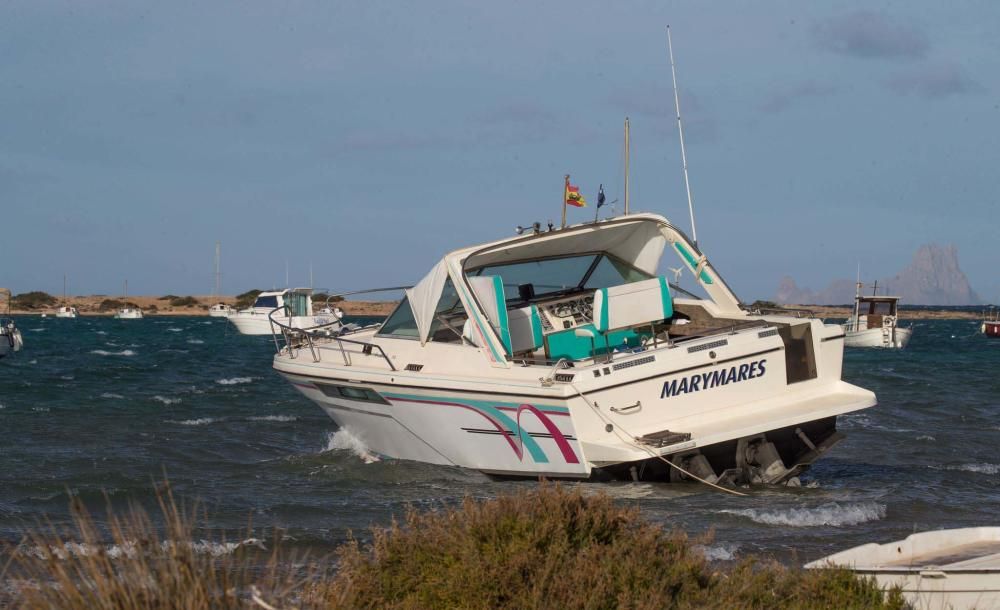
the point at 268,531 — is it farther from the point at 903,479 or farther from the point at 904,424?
the point at 904,424

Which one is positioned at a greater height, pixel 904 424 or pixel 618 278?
pixel 618 278

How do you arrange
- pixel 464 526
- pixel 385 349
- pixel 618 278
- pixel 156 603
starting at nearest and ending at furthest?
1. pixel 156 603
2. pixel 464 526
3. pixel 385 349
4. pixel 618 278

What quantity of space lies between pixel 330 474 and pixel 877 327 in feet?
171

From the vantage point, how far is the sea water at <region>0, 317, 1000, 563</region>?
11.0 metres

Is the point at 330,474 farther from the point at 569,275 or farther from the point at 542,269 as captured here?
the point at 569,275

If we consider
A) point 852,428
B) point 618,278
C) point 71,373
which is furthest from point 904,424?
point 71,373

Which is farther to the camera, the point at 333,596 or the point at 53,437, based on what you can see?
the point at 53,437

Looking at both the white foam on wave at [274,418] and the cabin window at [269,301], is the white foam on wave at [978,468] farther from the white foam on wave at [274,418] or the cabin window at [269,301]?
the cabin window at [269,301]

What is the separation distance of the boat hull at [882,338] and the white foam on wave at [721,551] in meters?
Answer: 52.7

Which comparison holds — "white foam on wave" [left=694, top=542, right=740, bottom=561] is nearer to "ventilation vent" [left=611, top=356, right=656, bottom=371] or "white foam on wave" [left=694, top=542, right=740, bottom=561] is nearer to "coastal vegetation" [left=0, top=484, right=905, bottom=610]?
"ventilation vent" [left=611, top=356, right=656, bottom=371]

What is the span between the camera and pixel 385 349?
13.4m

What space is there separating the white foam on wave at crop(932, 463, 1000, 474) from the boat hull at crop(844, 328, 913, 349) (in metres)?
45.3

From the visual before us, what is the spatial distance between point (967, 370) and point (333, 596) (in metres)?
37.6

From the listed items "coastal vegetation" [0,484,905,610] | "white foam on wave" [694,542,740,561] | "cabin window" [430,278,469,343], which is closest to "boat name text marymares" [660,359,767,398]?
"white foam on wave" [694,542,740,561]
